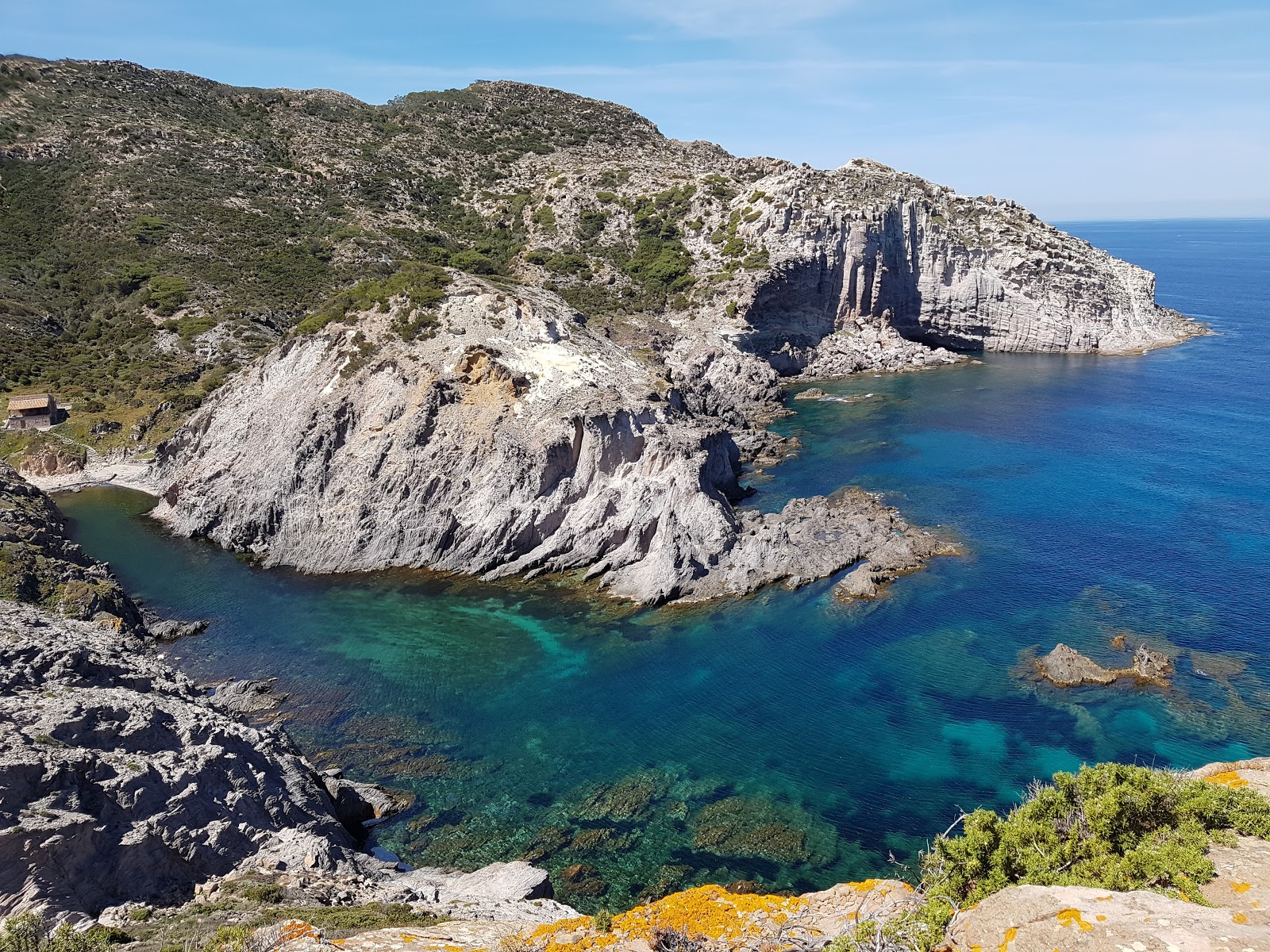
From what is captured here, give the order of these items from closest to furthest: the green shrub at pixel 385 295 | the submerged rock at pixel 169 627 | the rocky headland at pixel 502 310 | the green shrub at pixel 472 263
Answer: the submerged rock at pixel 169 627 < the rocky headland at pixel 502 310 < the green shrub at pixel 385 295 < the green shrub at pixel 472 263

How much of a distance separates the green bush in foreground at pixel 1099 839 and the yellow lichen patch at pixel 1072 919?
89.9 inches

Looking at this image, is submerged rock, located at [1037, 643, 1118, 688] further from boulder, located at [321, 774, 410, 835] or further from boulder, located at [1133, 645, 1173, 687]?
boulder, located at [321, 774, 410, 835]

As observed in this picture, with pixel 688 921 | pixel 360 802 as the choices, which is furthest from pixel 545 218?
→ pixel 688 921

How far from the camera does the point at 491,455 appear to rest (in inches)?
2040

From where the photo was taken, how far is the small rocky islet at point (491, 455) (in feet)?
54.7

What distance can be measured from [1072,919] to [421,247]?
105225mm

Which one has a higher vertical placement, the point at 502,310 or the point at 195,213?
the point at 195,213

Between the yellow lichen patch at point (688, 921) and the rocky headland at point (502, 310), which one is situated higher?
the rocky headland at point (502, 310)

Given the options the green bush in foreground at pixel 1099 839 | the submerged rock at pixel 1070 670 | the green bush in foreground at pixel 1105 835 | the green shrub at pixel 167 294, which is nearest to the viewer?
the green bush in foreground at pixel 1099 839

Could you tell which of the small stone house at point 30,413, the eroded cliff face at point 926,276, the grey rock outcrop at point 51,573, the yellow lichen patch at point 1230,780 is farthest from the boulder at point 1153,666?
the small stone house at point 30,413

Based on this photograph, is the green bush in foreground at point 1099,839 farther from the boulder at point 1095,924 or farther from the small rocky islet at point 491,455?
the boulder at point 1095,924

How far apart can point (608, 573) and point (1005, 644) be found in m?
22.3

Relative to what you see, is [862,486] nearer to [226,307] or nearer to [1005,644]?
Result: [1005,644]

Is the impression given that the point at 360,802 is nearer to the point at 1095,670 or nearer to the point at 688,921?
the point at 688,921
